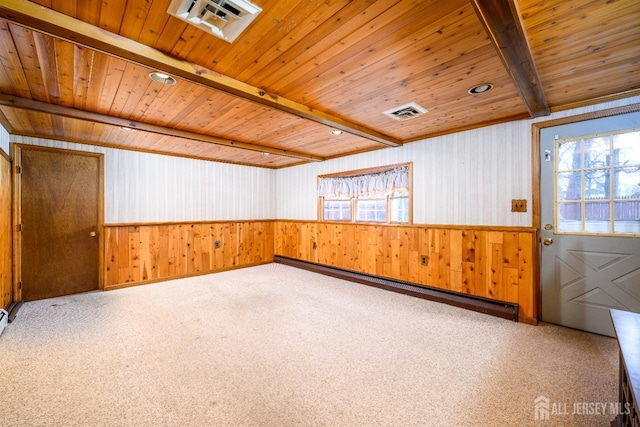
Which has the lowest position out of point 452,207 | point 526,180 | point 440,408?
point 440,408

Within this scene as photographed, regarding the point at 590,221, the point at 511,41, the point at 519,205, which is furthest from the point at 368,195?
the point at 511,41

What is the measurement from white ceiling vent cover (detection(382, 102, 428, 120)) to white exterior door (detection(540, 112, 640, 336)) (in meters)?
1.38

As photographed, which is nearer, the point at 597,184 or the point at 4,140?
the point at 597,184

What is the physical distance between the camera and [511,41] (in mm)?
1663

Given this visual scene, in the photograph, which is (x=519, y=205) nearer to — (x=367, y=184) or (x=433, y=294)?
(x=433, y=294)

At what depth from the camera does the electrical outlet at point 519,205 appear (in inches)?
121

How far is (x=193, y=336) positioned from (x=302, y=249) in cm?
328

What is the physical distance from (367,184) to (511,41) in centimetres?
312

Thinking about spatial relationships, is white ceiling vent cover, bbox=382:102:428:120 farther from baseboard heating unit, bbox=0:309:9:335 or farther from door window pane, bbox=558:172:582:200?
A: baseboard heating unit, bbox=0:309:9:335

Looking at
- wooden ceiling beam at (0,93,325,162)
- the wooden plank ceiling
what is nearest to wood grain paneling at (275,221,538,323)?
the wooden plank ceiling

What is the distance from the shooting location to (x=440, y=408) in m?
1.67

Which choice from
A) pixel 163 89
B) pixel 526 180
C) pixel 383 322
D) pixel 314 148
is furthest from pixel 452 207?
pixel 163 89

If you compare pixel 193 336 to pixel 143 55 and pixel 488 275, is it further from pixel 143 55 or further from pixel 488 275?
pixel 488 275

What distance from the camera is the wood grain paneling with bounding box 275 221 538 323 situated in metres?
3.06
